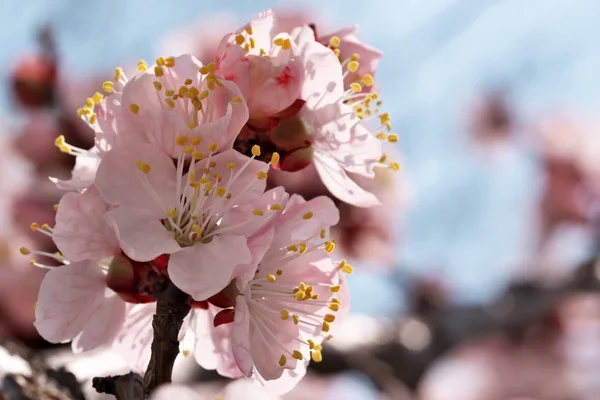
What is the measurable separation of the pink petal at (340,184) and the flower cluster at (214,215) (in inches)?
1.1

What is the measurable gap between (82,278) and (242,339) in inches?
6.8

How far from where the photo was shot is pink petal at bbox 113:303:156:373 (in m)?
0.67

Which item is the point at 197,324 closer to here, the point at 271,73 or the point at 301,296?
the point at 301,296

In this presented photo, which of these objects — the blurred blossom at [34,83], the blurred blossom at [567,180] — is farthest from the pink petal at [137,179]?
the blurred blossom at [567,180]

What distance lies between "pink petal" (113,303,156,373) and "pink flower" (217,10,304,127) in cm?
23

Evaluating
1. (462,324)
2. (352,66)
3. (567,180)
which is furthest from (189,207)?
(567,180)

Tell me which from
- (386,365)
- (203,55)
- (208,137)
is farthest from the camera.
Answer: (203,55)

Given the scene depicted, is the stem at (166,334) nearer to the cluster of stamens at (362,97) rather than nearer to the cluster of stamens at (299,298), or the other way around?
the cluster of stamens at (299,298)

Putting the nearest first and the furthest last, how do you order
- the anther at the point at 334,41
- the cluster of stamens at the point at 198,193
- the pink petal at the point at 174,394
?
1. the pink petal at the point at 174,394
2. the cluster of stamens at the point at 198,193
3. the anther at the point at 334,41

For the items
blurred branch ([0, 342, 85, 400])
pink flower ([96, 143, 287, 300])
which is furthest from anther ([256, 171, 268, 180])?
blurred branch ([0, 342, 85, 400])

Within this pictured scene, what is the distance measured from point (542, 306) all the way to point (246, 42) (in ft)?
5.37

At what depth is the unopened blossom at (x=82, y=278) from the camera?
0.59 metres

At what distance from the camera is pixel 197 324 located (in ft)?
2.22

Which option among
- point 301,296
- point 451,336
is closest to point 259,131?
point 301,296
